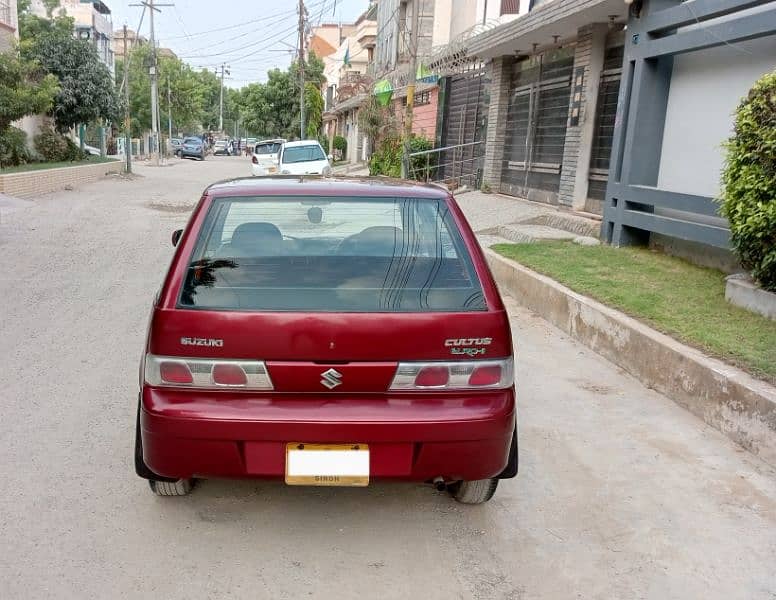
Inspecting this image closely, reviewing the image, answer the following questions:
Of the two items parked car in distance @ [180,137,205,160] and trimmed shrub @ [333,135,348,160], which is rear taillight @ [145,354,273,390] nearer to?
trimmed shrub @ [333,135,348,160]

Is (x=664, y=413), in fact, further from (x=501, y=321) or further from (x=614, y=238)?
(x=614, y=238)

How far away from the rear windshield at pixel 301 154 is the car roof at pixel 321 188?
17.3m

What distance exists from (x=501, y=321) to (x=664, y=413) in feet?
8.00

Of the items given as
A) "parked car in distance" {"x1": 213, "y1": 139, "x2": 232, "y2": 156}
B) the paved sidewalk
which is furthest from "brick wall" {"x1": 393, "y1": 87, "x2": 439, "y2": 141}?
"parked car in distance" {"x1": 213, "y1": 139, "x2": 232, "y2": 156}

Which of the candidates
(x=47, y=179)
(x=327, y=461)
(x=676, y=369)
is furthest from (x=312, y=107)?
(x=327, y=461)

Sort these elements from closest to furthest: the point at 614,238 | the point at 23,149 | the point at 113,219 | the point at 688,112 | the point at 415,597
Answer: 1. the point at 415,597
2. the point at 688,112
3. the point at 614,238
4. the point at 113,219
5. the point at 23,149

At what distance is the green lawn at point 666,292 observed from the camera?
203 inches

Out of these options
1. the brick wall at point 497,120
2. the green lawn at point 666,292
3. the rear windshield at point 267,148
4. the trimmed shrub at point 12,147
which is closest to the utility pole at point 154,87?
the rear windshield at point 267,148

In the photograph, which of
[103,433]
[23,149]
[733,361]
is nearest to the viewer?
[103,433]

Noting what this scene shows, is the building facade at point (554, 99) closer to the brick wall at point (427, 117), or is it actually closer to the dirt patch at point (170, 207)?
the brick wall at point (427, 117)

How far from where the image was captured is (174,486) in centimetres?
349

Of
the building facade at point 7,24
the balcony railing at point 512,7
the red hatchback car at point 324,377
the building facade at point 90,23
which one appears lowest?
the red hatchback car at point 324,377

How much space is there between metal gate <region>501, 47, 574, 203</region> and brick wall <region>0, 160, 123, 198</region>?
11.1 m

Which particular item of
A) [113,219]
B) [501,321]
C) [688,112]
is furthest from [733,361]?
[113,219]
